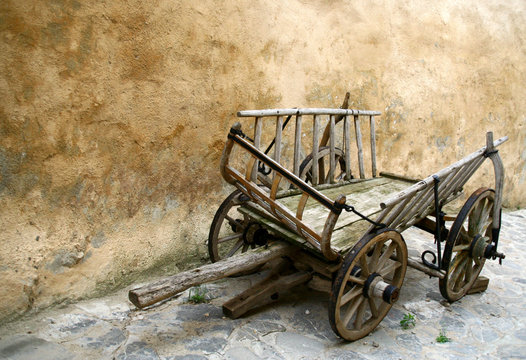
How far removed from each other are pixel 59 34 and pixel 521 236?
5.50 m

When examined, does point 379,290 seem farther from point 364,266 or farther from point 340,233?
point 340,233

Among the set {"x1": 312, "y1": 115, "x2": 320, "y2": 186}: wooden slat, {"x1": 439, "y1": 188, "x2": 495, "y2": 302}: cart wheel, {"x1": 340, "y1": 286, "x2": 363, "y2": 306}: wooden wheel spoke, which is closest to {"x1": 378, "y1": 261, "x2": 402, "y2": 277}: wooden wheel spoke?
{"x1": 340, "y1": 286, "x2": 363, "y2": 306}: wooden wheel spoke

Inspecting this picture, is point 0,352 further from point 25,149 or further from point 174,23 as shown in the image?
point 174,23

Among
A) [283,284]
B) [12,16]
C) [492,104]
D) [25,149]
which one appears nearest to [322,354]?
[283,284]

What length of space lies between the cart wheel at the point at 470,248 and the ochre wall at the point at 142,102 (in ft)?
6.53

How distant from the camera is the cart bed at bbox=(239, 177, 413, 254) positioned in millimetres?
2955

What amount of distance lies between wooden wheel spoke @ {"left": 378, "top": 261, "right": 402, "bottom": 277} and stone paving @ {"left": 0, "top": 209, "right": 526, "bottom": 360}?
437 millimetres

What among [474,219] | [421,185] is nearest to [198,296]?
[421,185]

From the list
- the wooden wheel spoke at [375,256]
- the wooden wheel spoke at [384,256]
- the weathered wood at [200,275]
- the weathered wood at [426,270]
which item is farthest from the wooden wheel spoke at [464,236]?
the weathered wood at [200,275]

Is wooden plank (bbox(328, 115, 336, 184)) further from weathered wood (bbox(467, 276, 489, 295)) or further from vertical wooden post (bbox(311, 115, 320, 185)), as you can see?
weathered wood (bbox(467, 276, 489, 295))

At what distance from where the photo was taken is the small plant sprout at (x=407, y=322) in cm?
316

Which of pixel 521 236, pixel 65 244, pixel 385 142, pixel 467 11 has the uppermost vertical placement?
pixel 467 11

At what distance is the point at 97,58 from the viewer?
3219mm

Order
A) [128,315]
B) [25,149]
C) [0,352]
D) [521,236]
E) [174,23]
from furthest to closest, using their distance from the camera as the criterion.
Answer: [521,236] → [174,23] → [128,315] → [25,149] → [0,352]
